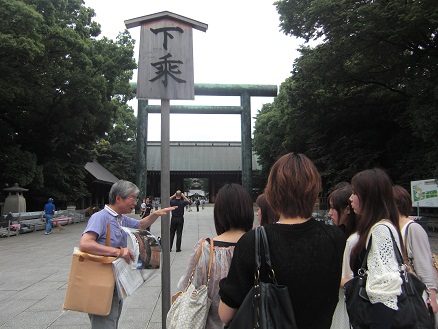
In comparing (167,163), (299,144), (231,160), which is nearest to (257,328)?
(167,163)

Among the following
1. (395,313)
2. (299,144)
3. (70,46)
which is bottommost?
(395,313)

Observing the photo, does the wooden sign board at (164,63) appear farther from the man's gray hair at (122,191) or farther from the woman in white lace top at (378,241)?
the woman in white lace top at (378,241)

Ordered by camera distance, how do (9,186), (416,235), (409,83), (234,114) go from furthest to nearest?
(234,114)
(9,186)
(409,83)
(416,235)

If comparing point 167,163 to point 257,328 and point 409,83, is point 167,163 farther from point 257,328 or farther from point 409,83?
point 409,83

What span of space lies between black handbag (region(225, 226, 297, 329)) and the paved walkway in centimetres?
147

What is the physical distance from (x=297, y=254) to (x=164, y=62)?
2.07m

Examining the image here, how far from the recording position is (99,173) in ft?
88.1

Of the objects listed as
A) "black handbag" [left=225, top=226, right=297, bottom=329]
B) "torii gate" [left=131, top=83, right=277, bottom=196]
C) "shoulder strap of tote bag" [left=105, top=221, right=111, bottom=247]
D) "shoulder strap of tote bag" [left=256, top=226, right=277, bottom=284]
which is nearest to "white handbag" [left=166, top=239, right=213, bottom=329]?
"black handbag" [left=225, top=226, right=297, bottom=329]

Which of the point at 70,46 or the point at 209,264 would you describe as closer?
the point at 209,264

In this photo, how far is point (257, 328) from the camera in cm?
135

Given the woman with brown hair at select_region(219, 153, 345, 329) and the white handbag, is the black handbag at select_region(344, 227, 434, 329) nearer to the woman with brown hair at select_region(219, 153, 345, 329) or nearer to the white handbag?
the woman with brown hair at select_region(219, 153, 345, 329)

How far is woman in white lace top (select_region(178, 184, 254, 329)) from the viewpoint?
1.92 m

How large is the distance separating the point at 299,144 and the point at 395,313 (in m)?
20.6

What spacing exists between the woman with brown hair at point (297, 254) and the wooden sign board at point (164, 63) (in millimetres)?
1570
